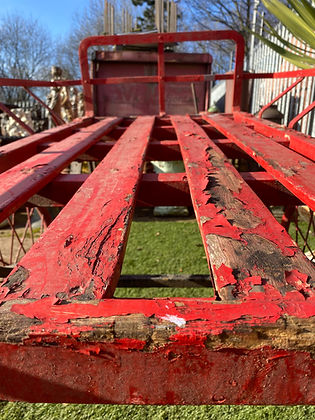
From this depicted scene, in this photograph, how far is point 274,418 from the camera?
1.94m

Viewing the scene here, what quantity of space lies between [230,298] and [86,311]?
0.25 m

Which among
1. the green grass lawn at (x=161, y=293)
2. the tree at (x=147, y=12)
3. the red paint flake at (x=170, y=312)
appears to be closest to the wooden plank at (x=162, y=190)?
the red paint flake at (x=170, y=312)

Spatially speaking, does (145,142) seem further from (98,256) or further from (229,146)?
(98,256)

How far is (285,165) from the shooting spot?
4.28ft

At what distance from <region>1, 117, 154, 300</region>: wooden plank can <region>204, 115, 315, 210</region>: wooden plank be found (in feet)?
1.75

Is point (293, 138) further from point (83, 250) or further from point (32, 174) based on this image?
point (83, 250)

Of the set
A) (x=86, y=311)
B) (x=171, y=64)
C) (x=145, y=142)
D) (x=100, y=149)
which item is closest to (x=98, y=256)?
(x=86, y=311)

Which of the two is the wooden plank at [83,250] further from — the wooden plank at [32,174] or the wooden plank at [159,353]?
the wooden plank at [32,174]

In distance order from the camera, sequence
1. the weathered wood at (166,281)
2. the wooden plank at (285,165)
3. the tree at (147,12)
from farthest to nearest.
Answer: the tree at (147,12), the weathered wood at (166,281), the wooden plank at (285,165)

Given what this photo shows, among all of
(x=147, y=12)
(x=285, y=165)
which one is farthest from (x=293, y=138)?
(x=147, y=12)

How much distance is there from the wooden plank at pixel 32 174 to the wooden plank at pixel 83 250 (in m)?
0.20

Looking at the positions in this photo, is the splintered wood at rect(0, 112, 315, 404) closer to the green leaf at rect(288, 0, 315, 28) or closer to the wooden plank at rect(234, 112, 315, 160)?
the wooden plank at rect(234, 112, 315, 160)

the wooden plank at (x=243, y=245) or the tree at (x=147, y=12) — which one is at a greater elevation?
the tree at (x=147, y=12)

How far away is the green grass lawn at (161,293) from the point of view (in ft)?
6.40
